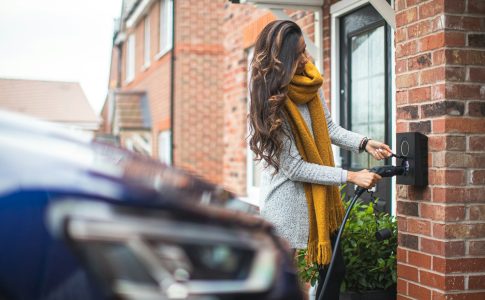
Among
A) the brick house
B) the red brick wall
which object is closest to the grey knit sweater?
the brick house

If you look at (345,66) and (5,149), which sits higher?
(345,66)

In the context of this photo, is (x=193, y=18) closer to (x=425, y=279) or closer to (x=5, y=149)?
(x=425, y=279)

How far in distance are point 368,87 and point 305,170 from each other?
2.51 m

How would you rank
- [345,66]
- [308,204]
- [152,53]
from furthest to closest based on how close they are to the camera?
1. [152,53]
2. [345,66]
3. [308,204]

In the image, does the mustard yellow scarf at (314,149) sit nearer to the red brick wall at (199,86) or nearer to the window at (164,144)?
the red brick wall at (199,86)

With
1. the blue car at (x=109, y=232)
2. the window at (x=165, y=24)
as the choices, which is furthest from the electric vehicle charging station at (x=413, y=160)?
the window at (x=165, y=24)

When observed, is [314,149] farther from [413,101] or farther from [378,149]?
[413,101]

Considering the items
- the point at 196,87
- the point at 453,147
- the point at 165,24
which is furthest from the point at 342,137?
the point at 165,24

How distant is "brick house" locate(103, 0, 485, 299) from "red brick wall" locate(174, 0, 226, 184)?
4554mm

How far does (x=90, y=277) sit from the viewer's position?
124 cm

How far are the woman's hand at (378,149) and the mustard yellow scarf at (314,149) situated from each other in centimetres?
26

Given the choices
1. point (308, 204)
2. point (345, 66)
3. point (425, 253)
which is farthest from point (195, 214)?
point (345, 66)

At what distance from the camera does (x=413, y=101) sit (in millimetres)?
3723

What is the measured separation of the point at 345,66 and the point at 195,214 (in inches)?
187
